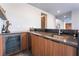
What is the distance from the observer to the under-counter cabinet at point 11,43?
6.89ft

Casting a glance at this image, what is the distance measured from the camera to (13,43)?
2129mm

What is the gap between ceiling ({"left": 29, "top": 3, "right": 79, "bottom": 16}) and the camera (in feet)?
5.63

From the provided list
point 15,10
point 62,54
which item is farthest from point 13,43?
point 62,54

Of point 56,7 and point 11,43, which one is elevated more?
point 56,7

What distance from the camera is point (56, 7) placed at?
1843mm

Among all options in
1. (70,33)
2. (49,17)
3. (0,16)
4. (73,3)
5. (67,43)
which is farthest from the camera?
→ (0,16)

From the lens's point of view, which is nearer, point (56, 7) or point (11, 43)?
point (56, 7)

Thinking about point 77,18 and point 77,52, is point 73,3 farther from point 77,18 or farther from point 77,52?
point 77,52

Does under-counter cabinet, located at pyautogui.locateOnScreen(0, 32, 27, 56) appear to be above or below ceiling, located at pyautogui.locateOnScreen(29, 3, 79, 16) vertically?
below

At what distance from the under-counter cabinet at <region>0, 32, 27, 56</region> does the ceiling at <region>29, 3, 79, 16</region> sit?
2.40 ft

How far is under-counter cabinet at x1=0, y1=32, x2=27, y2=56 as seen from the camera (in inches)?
82.7

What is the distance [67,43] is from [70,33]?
0.71m

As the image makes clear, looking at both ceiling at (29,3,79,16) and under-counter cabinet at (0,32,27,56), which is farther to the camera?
under-counter cabinet at (0,32,27,56)

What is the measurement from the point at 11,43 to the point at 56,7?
102cm
